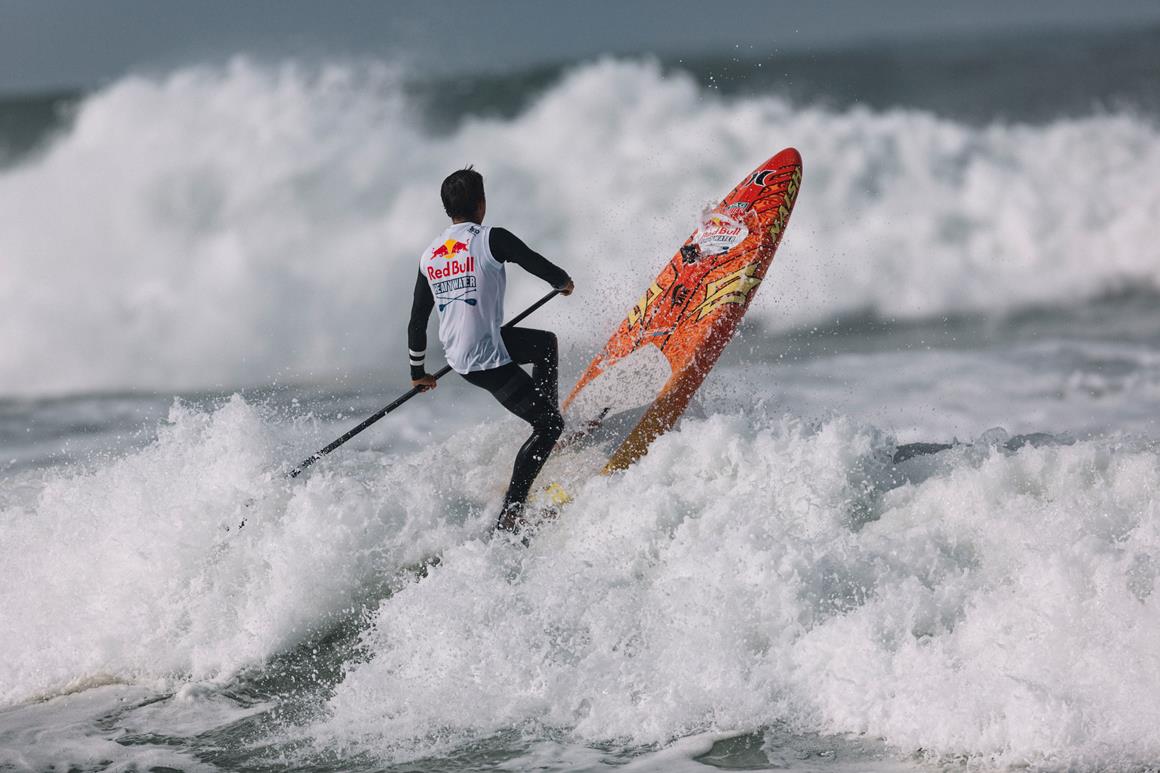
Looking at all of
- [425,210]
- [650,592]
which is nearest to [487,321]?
[650,592]

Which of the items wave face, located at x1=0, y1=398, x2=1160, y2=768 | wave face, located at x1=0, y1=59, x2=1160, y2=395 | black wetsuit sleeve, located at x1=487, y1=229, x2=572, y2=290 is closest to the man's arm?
black wetsuit sleeve, located at x1=487, y1=229, x2=572, y2=290

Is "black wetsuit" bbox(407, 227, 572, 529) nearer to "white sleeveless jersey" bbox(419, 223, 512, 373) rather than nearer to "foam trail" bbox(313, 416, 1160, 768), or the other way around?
"white sleeveless jersey" bbox(419, 223, 512, 373)

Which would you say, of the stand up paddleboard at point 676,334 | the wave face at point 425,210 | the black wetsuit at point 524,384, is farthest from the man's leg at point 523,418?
the wave face at point 425,210

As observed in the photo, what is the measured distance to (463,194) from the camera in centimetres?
507

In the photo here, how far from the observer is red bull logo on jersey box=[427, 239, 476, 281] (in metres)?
5.10

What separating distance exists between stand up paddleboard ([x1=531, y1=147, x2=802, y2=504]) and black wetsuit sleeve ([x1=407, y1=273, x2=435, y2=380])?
922 millimetres

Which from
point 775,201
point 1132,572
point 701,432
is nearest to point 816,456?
point 701,432

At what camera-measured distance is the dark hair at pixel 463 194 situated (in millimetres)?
5062

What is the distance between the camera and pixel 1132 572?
419 centimetres

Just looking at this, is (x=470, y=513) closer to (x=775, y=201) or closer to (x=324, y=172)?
(x=775, y=201)

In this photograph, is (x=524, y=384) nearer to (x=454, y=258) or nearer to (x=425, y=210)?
(x=454, y=258)

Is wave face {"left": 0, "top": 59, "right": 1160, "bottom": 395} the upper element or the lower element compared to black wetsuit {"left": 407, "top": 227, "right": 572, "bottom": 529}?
upper

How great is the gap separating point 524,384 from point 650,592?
1184 mm

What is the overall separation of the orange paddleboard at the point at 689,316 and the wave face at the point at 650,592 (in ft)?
0.87
